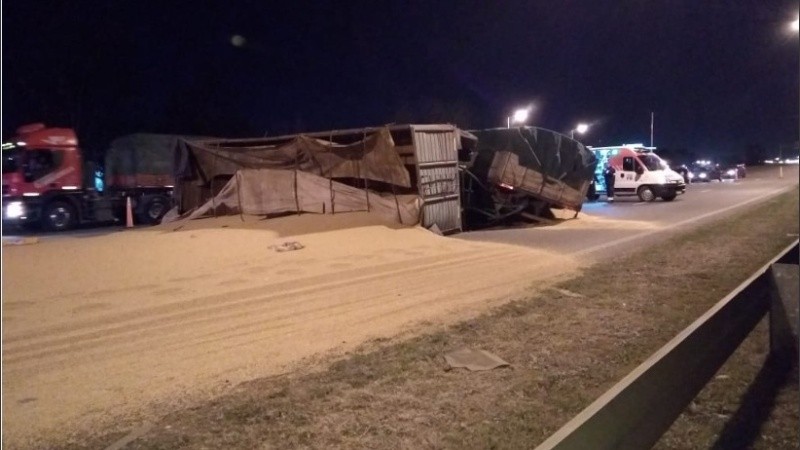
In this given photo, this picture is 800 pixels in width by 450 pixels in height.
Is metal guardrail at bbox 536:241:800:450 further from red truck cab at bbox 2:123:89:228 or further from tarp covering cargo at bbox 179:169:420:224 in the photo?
red truck cab at bbox 2:123:89:228

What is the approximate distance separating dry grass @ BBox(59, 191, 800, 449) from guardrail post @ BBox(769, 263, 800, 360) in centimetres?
25

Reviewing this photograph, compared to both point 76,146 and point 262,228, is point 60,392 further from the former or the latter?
point 76,146

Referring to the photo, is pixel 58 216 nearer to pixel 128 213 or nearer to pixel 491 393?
pixel 128 213

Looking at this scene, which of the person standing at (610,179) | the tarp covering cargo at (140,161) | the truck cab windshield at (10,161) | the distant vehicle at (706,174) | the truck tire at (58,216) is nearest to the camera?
the truck cab windshield at (10,161)

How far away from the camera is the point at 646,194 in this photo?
34.9 meters

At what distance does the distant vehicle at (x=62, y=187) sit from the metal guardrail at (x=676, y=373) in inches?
998

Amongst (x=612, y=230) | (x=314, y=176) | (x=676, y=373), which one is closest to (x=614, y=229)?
(x=612, y=230)

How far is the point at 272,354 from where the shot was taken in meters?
7.63

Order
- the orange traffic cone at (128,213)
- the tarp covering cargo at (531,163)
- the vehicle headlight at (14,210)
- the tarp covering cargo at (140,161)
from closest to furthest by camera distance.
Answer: the tarp covering cargo at (531,163), the vehicle headlight at (14,210), the orange traffic cone at (128,213), the tarp covering cargo at (140,161)

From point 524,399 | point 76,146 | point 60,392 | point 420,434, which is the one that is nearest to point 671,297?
point 524,399

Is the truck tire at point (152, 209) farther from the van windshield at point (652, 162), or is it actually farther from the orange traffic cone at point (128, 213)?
the van windshield at point (652, 162)

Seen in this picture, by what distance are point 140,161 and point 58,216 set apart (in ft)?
14.7

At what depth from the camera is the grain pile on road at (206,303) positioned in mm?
6668

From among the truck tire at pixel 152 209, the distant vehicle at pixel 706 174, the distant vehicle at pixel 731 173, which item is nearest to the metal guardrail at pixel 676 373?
the truck tire at pixel 152 209
